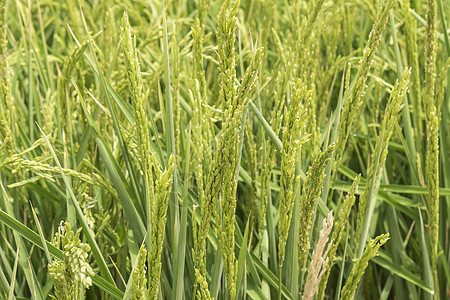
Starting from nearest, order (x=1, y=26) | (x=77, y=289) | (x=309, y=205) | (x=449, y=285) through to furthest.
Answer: (x=77, y=289) → (x=309, y=205) → (x=1, y=26) → (x=449, y=285)

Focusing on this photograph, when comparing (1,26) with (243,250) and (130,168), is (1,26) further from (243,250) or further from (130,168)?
(243,250)

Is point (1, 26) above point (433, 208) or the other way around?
above

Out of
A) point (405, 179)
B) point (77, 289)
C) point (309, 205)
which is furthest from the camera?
point (405, 179)

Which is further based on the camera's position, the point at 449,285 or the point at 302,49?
the point at 449,285

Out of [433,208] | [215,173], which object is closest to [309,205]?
[215,173]

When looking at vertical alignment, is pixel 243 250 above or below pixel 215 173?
below

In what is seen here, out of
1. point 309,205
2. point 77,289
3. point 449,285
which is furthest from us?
point 449,285

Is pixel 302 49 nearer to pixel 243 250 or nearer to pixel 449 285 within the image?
pixel 243 250

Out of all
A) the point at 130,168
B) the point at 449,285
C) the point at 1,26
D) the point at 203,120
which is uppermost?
the point at 1,26

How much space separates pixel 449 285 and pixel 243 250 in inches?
25.6

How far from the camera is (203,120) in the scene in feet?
3.08

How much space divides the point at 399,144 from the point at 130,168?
2.56 feet

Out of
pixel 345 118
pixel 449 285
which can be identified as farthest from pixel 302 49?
pixel 449 285

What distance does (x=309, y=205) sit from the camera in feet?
2.76
